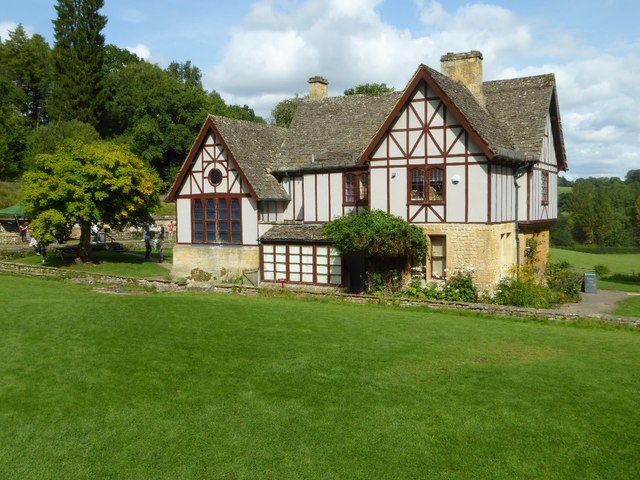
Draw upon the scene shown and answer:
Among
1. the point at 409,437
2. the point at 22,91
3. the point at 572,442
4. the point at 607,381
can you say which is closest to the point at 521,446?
the point at 572,442

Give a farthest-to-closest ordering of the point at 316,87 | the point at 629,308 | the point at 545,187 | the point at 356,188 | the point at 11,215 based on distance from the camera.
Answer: the point at 11,215
the point at 316,87
the point at 545,187
the point at 356,188
the point at 629,308

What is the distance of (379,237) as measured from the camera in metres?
25.3

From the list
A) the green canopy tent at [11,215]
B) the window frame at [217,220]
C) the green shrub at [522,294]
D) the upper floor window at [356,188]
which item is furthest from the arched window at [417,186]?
the green canopy tent at [11,215]

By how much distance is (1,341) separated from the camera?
16.1 m

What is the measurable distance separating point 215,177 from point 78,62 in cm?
4960

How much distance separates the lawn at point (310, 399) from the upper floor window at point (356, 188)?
11257 mm

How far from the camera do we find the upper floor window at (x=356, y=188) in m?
29.4

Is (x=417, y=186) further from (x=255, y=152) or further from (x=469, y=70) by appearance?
(x=255, y=152)

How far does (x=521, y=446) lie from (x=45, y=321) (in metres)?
14.0

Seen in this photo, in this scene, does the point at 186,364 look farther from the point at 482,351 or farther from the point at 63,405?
the point at 482,351

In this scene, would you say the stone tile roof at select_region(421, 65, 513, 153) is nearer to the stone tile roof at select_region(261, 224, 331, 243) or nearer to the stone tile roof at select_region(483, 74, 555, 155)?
the stone tile roof at select_region(483, 74, 555, 155)

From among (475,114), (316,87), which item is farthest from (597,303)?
(316,87)

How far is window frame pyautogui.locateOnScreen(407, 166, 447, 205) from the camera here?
26094 mm

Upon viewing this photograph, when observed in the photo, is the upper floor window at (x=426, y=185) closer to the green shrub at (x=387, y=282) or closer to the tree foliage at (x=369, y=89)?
the green shrub at (x=387, y=282)
